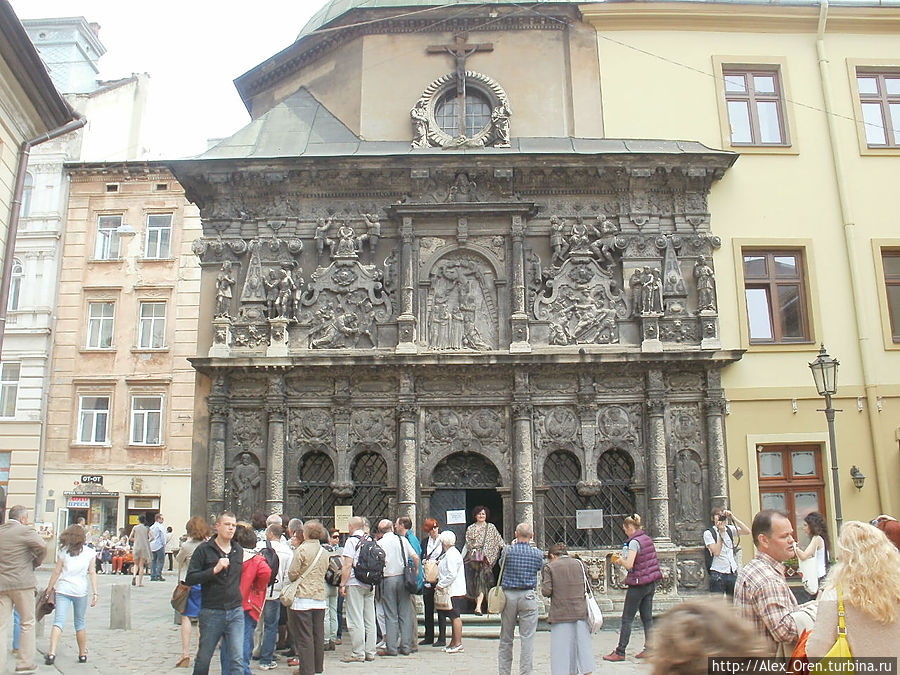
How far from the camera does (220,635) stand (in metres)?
7.36

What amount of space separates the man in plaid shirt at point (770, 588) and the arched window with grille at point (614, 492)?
10057 mm

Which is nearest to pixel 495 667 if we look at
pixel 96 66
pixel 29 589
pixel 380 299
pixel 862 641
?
pixel 29 589

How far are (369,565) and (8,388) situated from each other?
21.4m

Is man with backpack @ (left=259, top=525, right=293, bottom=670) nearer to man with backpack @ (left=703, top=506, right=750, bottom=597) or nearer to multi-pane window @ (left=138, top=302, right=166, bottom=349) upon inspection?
man with backpack @ (left=703, top=506, right=750, bottom=597)

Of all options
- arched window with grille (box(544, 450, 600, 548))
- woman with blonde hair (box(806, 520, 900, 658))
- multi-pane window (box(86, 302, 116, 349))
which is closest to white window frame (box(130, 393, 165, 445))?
multi-pane window (box(86, 302, 116, 349))

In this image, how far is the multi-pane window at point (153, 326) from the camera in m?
27.7

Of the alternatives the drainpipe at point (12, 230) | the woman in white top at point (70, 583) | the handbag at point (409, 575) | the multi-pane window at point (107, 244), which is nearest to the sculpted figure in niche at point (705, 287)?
the handbag at point (409, 575)

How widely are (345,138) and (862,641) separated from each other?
48.3 feet

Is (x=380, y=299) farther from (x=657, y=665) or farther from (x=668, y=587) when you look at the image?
(x=657, y=665)

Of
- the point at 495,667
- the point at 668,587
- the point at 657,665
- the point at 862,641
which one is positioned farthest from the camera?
the point at 668,587

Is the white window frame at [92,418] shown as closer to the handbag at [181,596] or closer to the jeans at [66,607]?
the jeans at [66,607]

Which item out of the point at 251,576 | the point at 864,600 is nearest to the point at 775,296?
the point at 251,576

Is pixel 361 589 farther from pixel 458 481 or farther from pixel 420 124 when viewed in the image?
pixel 420 124

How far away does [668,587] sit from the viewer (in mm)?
14234
